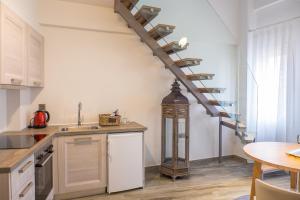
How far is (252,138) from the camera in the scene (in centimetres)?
363

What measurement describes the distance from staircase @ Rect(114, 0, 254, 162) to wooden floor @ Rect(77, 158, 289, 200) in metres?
0.68

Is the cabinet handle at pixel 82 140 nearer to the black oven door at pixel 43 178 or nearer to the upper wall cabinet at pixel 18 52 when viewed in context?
the black oven door at pixel 43 178

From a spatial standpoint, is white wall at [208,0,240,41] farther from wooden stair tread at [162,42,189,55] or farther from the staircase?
wooden stair tread at [162,42,189,55]

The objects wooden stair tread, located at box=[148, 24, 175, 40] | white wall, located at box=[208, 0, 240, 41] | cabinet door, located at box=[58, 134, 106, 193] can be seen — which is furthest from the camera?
white wall, located at box=[208, 0, 240, 41]

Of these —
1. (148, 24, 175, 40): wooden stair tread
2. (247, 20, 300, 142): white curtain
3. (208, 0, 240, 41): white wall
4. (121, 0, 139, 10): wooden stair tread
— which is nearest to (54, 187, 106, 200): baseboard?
(148, 24, 175, 40): wooden stair tread

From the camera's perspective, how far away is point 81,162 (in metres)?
2.88

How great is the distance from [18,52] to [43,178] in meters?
1.35

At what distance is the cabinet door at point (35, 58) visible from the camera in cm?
255

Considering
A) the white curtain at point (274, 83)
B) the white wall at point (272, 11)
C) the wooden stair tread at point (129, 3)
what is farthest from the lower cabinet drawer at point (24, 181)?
the white wall at point (272, 11)

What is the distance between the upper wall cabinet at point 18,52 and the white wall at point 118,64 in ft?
1.40

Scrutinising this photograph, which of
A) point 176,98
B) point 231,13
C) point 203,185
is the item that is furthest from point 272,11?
point 203,185

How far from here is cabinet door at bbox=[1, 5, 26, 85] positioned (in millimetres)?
1905

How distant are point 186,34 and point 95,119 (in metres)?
2.09

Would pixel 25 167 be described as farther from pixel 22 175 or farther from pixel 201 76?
pixel 201 76
